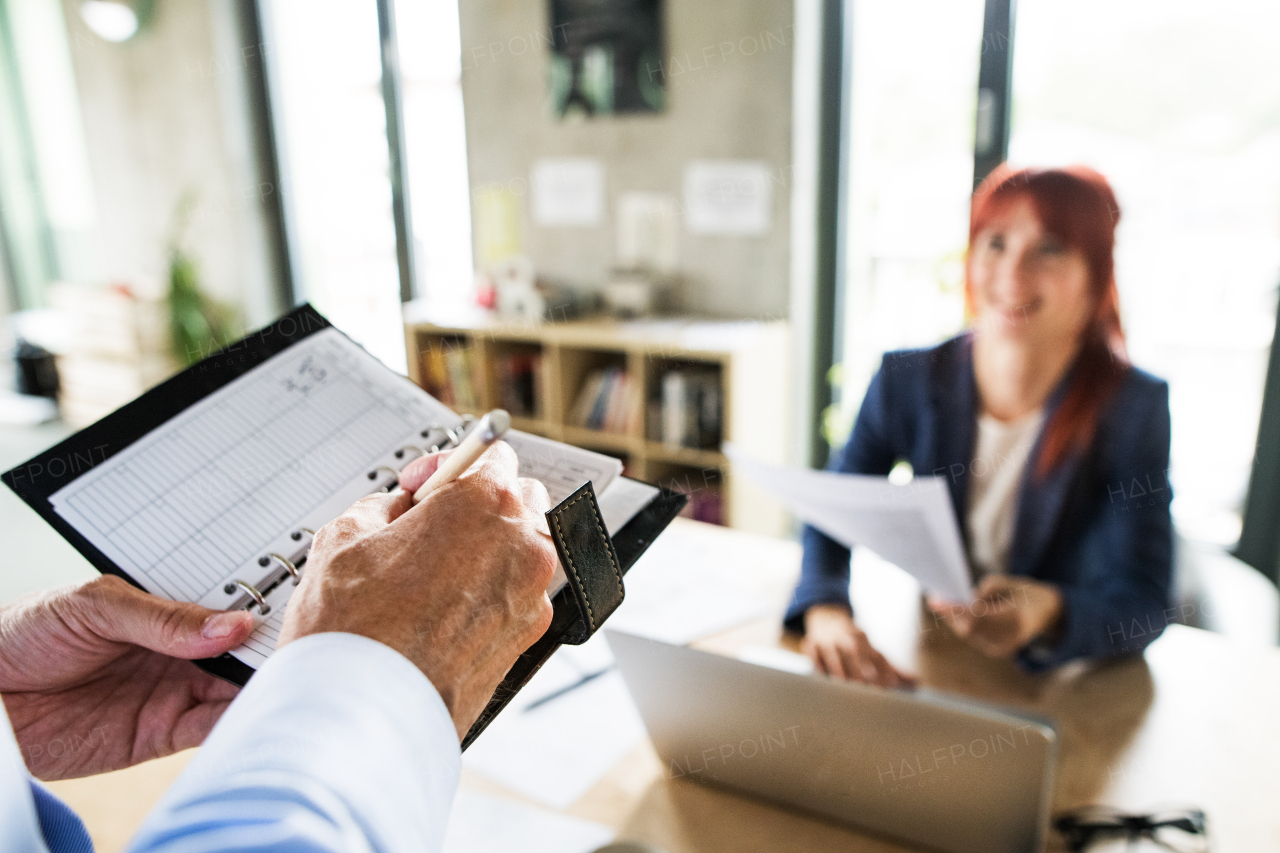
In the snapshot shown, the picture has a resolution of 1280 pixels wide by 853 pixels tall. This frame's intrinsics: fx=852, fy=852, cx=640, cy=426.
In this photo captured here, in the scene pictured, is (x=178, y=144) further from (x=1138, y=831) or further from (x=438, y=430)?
(x=1138, y=831)

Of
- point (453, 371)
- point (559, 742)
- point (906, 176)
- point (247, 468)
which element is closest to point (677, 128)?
point (906, 176)

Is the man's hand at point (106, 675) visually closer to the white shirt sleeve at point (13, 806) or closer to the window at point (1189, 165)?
the white shirt sleeve at point (13, 806)

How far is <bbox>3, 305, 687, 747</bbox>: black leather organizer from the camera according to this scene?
0.62 meters

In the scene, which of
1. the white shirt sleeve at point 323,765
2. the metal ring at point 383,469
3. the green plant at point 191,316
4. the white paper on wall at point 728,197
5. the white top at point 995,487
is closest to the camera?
the white shirt sleeve at point 323,765

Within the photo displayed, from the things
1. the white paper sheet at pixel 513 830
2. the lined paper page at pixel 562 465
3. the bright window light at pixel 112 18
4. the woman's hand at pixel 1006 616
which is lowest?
the white paper sheet at pixel 513 830

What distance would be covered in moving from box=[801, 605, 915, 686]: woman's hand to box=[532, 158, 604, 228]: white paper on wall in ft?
7.74

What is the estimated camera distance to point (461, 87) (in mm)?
3473

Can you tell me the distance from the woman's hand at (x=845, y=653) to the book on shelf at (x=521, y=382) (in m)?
2.08

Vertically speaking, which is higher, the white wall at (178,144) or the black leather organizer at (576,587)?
the white wall at (178,144)

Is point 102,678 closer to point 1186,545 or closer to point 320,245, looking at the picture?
point 1186,545

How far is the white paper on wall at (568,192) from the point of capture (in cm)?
326

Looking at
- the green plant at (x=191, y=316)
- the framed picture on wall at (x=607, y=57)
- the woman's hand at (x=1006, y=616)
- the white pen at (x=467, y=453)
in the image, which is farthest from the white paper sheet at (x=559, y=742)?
the green plant at (x=191, y=316)

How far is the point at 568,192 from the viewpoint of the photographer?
11.0ft

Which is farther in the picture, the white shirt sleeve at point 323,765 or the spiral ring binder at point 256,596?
the spiral ring binder at point 256,596
